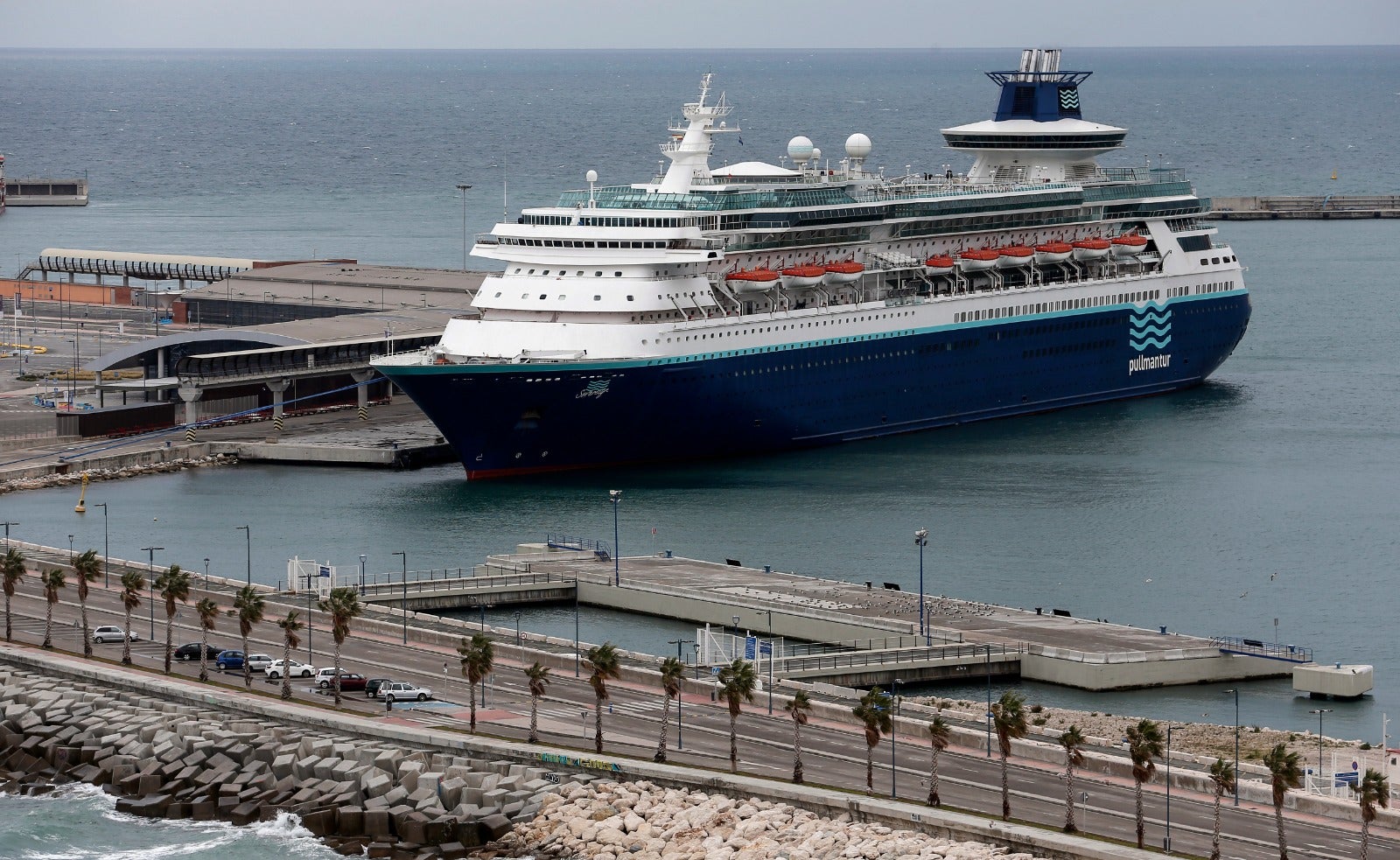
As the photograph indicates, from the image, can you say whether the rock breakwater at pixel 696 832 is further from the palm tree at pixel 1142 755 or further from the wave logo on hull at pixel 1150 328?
the wave logo on hull at pixel 1150 328

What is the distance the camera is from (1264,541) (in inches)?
2872

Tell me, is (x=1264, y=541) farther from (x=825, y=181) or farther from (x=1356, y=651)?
(x=825, y=181)

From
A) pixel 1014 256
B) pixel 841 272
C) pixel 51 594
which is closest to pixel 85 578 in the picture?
pixel 51 594

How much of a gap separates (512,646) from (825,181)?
40.8 meters

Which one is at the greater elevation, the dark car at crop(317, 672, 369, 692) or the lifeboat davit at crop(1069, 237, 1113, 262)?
the lifeboat davit at crop(1069, 237, 1113, 262)

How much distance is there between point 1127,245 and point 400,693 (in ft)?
195

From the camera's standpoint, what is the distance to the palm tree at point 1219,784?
40.5m

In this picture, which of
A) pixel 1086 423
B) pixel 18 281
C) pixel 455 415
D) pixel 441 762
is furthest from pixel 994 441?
A: pixel 18 281

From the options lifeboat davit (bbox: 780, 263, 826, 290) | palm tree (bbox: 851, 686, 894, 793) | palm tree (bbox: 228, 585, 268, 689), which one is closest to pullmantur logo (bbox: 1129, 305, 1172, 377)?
lifeboat davit (bbox: 780, 263, 826, 290)

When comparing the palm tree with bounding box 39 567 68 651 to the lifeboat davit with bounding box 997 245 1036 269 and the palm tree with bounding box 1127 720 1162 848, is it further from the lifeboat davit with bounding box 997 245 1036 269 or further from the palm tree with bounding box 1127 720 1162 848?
the lifeboat davit with bounding box 997 245 1036 269

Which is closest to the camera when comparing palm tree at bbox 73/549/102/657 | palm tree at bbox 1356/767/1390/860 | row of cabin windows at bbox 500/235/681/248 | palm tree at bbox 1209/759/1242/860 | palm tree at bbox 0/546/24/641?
palm tree at bbox 1356/767/1390/860

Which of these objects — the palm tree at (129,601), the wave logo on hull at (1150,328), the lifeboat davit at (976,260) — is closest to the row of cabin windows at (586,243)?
the lifeboat davit at (976,260)

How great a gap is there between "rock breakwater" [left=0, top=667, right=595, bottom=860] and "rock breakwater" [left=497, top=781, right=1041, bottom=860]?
2.41 ft

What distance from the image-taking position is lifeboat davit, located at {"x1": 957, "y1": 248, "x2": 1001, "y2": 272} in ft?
318
